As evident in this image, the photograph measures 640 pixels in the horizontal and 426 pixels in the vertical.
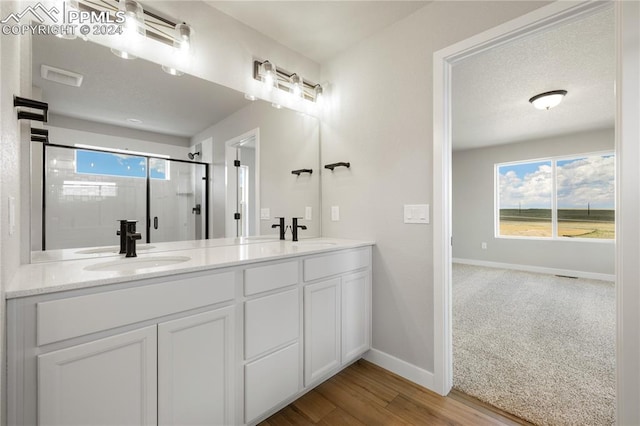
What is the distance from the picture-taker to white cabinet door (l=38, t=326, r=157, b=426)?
869mm

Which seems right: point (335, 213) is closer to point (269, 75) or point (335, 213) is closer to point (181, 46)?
point (269, 75)

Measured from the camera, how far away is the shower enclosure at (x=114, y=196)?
4.28 feet

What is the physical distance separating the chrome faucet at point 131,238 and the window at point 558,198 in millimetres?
6504

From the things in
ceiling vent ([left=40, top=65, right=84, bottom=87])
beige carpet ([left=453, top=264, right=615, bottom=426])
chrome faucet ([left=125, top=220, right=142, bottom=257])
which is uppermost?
ceiling vent ([left=40, top=65, right=84, bottom=87])

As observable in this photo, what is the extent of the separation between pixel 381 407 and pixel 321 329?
569mm

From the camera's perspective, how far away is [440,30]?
1.78 metres

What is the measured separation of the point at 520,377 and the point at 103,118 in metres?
3.12

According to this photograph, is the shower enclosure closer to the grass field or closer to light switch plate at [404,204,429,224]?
light switch plate at [404,204,429,224]

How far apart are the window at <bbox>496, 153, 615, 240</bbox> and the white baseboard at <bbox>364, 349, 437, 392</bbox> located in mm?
5014

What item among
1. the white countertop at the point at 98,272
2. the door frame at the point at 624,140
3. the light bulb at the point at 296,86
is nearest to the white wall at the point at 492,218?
the door frame at the point at 624,140

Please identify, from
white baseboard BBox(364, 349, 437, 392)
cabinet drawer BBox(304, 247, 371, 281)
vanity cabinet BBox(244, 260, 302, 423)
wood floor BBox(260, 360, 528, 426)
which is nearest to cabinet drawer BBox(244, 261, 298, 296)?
vanity cabinet BBox(244, 260, 302, 423)

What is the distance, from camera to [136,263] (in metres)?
1.40

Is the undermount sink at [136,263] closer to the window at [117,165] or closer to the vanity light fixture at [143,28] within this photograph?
the window at [117,165]

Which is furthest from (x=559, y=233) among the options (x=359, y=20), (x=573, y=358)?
(x=359, y=20)
